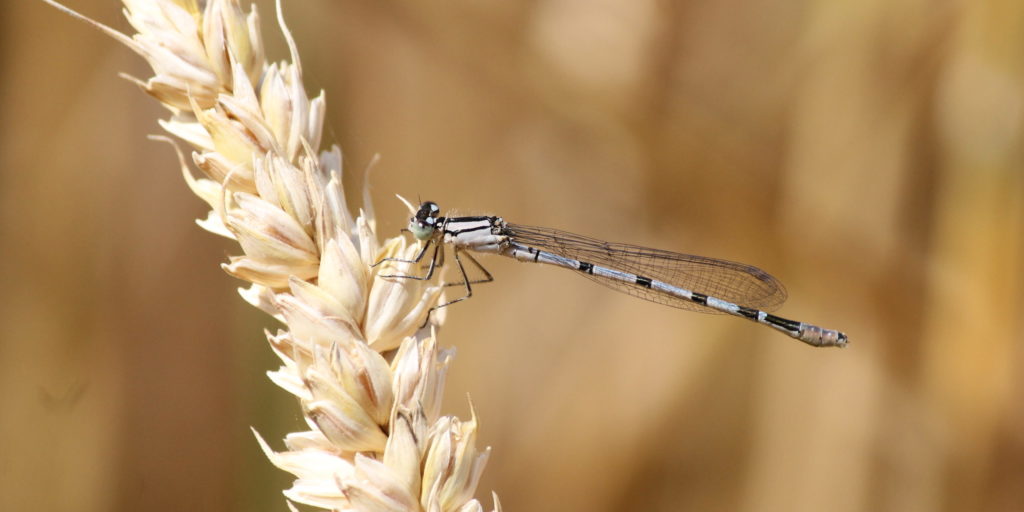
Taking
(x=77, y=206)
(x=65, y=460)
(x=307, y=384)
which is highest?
(x=77, y=206)

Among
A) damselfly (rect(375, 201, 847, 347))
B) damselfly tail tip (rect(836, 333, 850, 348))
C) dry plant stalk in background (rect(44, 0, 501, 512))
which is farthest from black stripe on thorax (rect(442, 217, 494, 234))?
damselfly tail tip (rect(836, 333, 850, 348))

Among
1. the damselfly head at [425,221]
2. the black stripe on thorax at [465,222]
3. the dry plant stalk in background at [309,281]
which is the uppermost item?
the black stripe on thorax at [465,222]

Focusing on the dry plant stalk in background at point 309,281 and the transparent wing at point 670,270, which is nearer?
the dry plant stalk in background at point 309,281

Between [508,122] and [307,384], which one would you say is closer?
[307,384]

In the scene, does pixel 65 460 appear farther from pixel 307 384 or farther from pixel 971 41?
pixel 971 41

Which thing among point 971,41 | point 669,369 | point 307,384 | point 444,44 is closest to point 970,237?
point 971,41

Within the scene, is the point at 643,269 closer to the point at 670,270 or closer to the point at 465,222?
the point at 670,270

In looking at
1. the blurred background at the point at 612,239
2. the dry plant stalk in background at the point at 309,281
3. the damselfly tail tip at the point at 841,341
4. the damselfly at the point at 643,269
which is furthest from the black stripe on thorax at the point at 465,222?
the damselfly tail tip at the point at 841,341

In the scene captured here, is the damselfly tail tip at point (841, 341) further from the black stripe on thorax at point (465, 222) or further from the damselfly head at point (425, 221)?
the damselfly head at point (425, 221)

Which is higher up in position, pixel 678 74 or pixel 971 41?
pixel 971 41
